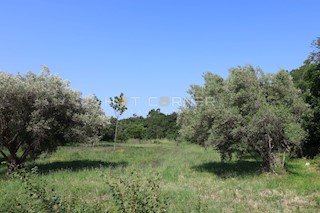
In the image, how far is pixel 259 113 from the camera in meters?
14.9

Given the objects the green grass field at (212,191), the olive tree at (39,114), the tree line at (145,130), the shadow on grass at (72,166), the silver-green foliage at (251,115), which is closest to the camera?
the green grass field at (212,191)

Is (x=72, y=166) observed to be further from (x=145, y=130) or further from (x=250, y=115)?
(x=145, y=130)

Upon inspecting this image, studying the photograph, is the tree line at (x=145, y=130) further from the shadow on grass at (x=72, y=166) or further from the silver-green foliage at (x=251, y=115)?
the silver-green foliage at (x=251, y=115)

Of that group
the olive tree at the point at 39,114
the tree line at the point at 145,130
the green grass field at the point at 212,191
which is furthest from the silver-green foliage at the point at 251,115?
the tree line at the point at 145,130

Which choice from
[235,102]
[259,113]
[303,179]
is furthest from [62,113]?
[303,179]

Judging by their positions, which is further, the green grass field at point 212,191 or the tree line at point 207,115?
the tree line at point 207,115

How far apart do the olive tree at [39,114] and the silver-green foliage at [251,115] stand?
662 cm

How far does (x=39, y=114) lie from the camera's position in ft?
53.2

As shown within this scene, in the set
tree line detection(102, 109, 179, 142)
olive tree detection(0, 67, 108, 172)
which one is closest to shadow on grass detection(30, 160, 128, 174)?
olive tree detection(0, 67, 108, 172)

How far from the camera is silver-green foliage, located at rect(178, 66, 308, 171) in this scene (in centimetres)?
1501

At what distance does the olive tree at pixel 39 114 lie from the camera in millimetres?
15930

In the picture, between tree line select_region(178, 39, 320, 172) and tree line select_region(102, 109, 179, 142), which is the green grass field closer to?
tree line select_region(178, 39, 320, 172)

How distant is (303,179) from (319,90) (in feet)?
33.6

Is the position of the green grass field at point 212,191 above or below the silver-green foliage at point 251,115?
below
